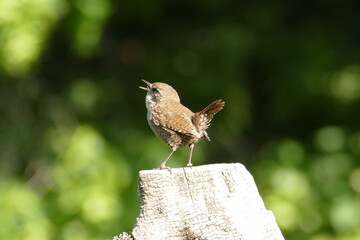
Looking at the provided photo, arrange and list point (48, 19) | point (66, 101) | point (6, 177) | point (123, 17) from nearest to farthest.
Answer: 1. point (48, 19)
2. point (6, 177)
3. point (66, 101)
4. point (123, 17)

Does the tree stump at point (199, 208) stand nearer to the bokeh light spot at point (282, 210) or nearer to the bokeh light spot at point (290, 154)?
the bokeh light spot at point (282, 210)

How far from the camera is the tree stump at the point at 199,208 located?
2896mm

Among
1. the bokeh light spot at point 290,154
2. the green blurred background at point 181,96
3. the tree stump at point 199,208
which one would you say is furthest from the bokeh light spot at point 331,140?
the tree stump at point 199,208

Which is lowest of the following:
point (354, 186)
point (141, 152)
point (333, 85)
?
point (354, 186)

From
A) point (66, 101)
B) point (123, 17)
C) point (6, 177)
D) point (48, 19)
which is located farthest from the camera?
point (123, 17)

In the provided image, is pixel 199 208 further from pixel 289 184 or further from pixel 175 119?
pixel 289 184

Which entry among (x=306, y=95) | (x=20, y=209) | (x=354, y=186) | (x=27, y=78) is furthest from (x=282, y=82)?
(x=20, y=209)

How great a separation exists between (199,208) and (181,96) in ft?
19.7

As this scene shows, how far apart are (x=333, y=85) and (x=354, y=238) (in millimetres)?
1701

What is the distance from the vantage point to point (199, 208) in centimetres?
291

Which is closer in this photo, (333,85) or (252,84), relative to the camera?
(333,85)

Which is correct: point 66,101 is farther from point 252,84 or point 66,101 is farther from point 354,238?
point 354,238

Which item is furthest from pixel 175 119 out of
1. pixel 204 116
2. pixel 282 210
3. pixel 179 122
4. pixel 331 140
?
pixel 331 140

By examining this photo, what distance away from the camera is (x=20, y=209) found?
24.0ft
